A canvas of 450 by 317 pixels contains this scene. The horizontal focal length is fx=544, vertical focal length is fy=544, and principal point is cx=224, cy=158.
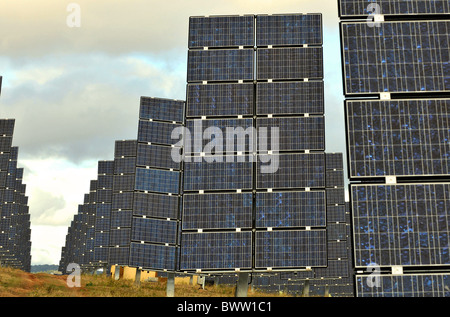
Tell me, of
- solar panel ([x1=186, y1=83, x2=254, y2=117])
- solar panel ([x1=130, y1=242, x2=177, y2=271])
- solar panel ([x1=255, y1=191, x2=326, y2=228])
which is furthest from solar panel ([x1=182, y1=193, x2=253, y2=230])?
solar panel ([x1=130, y1=242, x2=177, y2=271])

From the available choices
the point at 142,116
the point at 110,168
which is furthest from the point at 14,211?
the point at 142,116

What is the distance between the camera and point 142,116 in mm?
33312

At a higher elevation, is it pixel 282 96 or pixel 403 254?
pixel 282 96

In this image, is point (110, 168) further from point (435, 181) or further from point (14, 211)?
point (435, 181)

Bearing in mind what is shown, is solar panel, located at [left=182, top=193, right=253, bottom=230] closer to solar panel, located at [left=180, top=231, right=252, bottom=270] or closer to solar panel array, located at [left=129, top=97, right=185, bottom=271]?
solar panel, located at [left=180, top=231, right=252, bottom=270]

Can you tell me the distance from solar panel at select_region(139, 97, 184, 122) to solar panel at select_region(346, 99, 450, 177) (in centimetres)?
1839

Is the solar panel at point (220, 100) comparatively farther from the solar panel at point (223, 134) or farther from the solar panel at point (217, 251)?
the solar panel at point (217, 251)

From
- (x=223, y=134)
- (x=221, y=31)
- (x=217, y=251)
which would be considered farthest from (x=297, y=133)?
(x=221, y=31)

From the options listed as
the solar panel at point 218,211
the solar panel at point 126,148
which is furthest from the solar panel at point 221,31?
the solar panel at point 126,148

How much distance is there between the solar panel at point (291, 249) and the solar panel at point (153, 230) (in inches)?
443

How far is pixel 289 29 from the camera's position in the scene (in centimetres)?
2334

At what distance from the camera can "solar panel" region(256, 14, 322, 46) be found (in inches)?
906

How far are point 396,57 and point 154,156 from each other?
61.5 feet
